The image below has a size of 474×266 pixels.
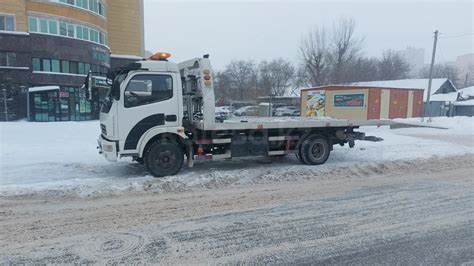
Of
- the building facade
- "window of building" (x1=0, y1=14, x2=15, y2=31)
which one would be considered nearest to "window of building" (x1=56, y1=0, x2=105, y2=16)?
the building facade

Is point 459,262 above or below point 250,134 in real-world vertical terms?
below

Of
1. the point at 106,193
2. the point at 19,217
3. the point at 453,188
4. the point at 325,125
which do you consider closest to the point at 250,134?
the point at 325,125

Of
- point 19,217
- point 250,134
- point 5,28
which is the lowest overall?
point 19,217

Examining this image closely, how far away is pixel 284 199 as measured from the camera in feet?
21.7

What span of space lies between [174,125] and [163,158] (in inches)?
33.2

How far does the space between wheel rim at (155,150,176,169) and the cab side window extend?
129 cm

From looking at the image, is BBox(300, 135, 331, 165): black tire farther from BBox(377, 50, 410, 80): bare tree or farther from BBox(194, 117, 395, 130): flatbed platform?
BBox(377, 50, 410, 80): bare tree

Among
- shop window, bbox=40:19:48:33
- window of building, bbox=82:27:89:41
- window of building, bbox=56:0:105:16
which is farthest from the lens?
window of building, bbox=82:27:89:41

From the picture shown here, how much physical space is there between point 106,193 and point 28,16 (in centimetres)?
3011

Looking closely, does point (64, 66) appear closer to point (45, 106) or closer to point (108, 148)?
point (45, 106)

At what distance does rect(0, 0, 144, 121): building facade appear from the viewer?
1148 inches

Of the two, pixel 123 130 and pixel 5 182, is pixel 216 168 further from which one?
pixel 5 182

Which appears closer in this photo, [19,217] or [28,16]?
[19,217]

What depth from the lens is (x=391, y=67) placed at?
71.1m
